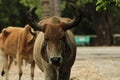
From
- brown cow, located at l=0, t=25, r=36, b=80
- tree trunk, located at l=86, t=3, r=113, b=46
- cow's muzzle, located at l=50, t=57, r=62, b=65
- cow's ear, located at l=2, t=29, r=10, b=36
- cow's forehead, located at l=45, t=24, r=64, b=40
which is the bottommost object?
tree trunk, located at l=86, t=3, r=113, b=46

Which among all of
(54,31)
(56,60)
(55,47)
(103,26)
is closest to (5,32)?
(54,31)

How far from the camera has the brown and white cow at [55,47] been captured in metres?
10.6

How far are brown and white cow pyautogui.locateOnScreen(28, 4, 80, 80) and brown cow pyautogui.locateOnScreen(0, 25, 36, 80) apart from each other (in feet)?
17.3

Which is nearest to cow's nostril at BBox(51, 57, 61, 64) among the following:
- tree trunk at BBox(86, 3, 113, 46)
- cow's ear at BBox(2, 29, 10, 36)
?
cow's ear at BBox(2, 29, 10, 36)

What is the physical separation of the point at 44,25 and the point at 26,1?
97.2 feet

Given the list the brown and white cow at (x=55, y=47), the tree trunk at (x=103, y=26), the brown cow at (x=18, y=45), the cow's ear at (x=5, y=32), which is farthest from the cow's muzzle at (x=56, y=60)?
the tree trunk at (x=103, y=26)

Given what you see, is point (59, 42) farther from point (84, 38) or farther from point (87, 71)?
point (84, 38)

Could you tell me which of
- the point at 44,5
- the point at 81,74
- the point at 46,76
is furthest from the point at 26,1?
the point at 46,76

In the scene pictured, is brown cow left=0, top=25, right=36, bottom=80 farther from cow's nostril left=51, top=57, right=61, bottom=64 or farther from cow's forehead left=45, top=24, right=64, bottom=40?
cow's nostril left=51, top=57, right=61, bottom=64

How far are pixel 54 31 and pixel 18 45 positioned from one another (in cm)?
700

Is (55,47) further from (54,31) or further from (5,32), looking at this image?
(5,32)

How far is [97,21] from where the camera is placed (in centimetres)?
5744

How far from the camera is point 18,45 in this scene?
17.7m

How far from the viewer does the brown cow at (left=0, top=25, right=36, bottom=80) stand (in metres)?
17.3
